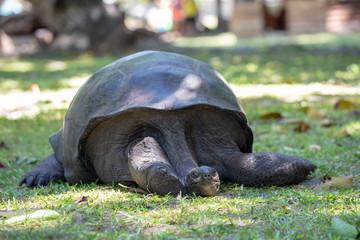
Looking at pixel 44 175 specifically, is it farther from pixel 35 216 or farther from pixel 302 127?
pixel 302 127

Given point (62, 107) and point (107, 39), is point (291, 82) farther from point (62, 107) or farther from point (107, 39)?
point (107, 39)

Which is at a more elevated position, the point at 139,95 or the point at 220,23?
the point at 139,95

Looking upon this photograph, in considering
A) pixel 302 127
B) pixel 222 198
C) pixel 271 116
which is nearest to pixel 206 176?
pixel 222 198

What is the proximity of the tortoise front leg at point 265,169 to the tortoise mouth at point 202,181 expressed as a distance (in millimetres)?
292

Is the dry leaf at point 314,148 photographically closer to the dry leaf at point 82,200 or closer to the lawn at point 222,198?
the lawn at point 222,198

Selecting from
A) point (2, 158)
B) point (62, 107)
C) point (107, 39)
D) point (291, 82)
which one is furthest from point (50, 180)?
point (107, 39)

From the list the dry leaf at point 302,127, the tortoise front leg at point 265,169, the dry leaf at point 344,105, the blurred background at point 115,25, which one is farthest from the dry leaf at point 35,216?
the blurred background at point 115,25

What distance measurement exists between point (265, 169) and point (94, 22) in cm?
1082

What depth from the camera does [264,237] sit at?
6.62 ft

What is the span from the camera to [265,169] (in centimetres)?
277

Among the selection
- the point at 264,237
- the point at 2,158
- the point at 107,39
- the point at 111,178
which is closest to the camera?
the point at 264,237

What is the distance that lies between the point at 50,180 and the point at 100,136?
0.48 meters

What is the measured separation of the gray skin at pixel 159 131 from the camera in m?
2.76

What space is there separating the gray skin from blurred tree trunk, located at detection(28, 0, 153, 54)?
10.1 metres
